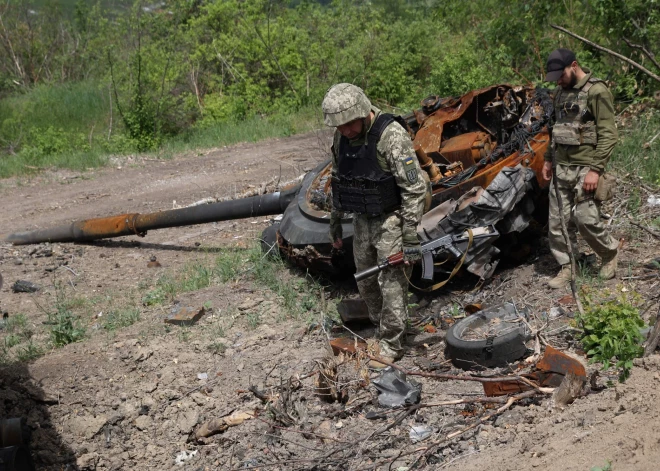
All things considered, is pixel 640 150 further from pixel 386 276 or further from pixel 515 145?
pixel 386 276

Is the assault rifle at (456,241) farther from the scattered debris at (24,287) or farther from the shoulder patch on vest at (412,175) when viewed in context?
the scattered debris at (24,287)

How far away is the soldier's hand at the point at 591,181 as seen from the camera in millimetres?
5879

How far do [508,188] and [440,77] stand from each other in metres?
6.51

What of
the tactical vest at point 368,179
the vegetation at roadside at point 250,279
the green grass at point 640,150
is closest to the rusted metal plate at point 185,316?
the vegetation at roadside at point 250,279

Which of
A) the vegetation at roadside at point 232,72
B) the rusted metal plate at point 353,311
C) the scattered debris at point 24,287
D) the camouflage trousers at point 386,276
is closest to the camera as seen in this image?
the camouflage trousers at point 386,276

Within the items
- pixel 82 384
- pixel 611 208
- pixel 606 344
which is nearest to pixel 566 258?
pixel 611 208

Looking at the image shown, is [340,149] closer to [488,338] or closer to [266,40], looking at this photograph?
[488,338]

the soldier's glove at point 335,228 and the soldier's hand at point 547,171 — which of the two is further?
the soldier's hand at point 547,171

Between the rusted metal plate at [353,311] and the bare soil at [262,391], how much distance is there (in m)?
0.14

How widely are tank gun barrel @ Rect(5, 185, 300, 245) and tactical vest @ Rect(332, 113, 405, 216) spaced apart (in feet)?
9.14

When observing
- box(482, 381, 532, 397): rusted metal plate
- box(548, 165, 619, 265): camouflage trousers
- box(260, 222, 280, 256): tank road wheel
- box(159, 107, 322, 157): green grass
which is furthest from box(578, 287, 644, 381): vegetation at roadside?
box(159, 107, 322, 157): green grass

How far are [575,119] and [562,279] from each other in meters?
1.28

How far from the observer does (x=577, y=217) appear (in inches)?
236

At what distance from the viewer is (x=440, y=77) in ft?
41.0
